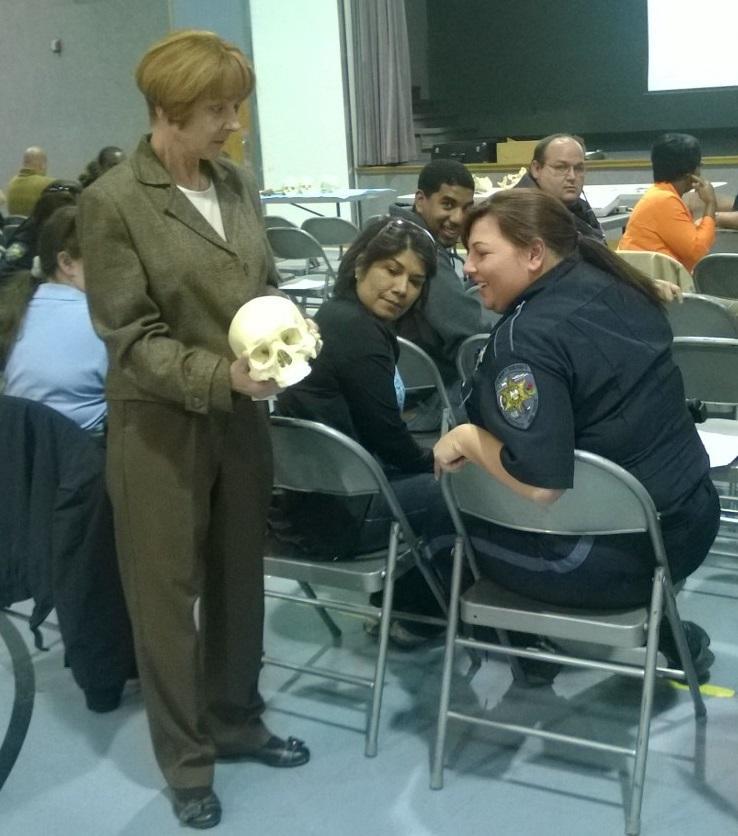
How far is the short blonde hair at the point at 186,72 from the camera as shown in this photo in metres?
1.65

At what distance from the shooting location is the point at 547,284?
1881 millimetres

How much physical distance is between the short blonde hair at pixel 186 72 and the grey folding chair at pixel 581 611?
0.78 metres

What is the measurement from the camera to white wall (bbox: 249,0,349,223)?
874 cm

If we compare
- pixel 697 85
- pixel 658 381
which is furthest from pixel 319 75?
pixel 658 381

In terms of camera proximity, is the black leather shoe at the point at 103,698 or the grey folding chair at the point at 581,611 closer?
the grey folding chair at the point at 581,611

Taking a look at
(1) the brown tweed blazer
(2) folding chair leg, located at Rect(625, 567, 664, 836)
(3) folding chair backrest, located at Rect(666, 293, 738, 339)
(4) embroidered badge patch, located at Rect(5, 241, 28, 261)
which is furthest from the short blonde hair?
(3) folding chair backrest, located at Rect(666, 293, 738, 339)

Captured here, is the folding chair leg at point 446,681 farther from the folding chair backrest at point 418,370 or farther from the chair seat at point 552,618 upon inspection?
the folding chair backrest at point 418,370

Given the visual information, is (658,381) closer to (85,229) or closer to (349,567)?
(349,567)

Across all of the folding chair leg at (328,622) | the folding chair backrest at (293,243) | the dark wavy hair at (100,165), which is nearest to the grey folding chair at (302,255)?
the folding chair backrest at (293,243)

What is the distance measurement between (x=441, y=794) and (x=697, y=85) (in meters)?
7.58

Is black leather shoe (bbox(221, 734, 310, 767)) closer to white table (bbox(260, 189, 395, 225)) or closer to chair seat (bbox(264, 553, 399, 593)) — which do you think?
chair seat (bbox(264, 553, 399, 593))

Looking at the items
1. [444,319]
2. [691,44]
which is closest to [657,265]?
[444,319]

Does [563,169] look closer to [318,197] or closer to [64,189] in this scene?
[64,189]

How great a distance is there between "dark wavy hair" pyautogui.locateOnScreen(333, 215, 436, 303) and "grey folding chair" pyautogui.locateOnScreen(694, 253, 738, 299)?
5.54 feet
